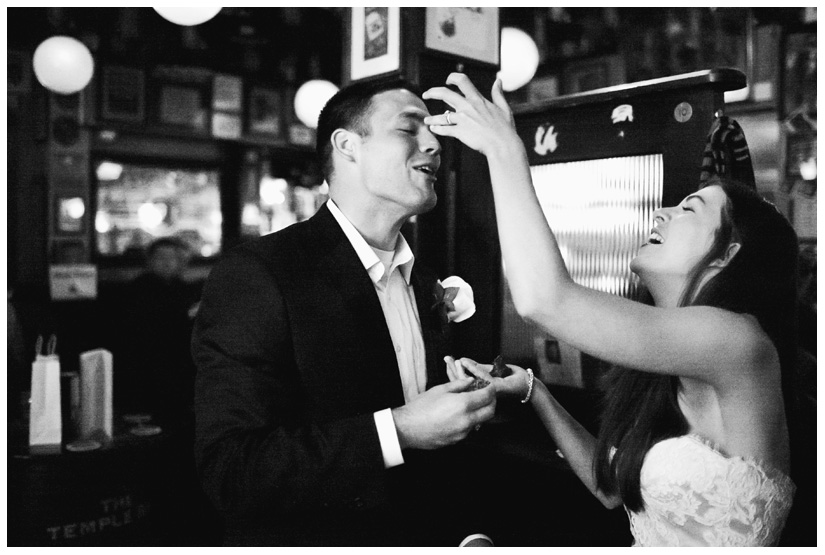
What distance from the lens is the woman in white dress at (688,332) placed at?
3.90ft

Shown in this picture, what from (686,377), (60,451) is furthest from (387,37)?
(60,451)

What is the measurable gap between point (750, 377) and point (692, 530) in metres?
0.32

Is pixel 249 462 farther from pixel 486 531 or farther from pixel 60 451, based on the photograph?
pixel 60 451

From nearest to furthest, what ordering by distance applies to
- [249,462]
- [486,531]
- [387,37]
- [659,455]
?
[249,462] < [659,455] < [486,531] < [387,37]

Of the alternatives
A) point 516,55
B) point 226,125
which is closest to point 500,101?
point 516,55

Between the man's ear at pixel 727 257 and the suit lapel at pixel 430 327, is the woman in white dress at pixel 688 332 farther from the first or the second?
the suit lapel at pixel 430 327

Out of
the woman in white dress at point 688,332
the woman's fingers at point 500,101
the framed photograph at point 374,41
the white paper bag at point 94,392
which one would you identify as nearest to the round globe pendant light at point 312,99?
the framed photograph at point 374,41

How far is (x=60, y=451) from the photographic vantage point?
2410mm

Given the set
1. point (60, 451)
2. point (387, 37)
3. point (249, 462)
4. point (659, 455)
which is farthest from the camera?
point (60, 451)

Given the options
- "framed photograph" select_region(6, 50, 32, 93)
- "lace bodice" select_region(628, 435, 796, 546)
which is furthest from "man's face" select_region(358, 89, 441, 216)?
"framed photograph" select_region(6, 50, 32, 93)

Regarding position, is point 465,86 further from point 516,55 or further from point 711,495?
point 516,55

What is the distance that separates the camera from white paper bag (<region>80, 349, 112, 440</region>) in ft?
8.41

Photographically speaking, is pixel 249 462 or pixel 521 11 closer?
pixel 249 462

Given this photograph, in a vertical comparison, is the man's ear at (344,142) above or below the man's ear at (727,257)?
above
